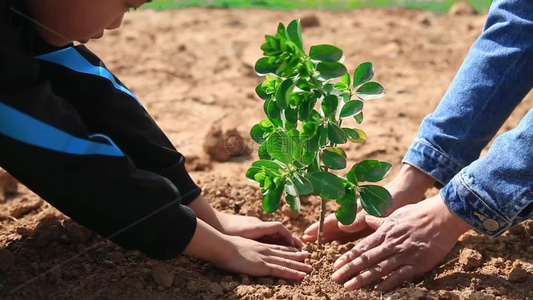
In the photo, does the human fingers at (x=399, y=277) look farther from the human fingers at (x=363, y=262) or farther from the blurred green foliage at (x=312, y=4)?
the blurred green foliage at (x=312, y=4)

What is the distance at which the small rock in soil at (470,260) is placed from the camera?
96.5 inches

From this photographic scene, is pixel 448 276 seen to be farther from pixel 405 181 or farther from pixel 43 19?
pixel 43 19

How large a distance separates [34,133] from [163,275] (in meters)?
0.58

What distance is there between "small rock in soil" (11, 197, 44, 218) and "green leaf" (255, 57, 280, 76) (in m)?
1.24

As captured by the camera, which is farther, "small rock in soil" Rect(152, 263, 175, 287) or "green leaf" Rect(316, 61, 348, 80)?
"small rock in soil" Rect(152, 263, 175, 287)

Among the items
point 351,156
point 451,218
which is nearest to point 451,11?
point 351,156

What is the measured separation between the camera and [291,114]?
2.15 m

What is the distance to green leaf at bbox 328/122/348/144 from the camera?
84.7 inches

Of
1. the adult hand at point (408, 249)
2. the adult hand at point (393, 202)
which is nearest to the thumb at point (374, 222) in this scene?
the adult hand at point (393, 202)

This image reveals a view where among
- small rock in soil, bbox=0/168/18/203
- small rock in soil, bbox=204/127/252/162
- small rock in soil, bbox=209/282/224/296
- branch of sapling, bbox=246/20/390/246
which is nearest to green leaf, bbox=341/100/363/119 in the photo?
branch of sapling, bbox=246/20/390/246

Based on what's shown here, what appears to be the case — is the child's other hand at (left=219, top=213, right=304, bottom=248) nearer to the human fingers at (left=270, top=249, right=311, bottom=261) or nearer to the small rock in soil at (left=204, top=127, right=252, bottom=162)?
the human fingers at (left=270, top=249, right=311, bottom=261)

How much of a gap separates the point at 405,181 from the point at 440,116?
0.24 m

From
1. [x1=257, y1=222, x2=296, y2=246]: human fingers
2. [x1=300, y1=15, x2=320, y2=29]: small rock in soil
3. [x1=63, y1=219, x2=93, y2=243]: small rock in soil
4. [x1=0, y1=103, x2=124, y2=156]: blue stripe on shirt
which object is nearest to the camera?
[x1=0, y1=103, x2=124, y2=156]: blue stripe on shirt

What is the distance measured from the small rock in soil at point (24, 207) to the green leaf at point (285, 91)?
4.13 ft
